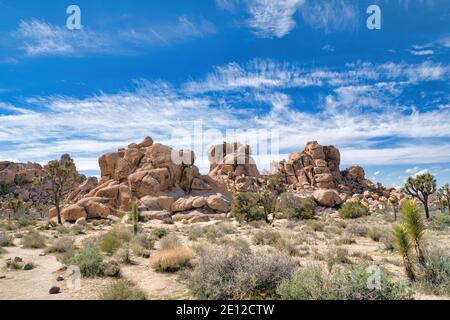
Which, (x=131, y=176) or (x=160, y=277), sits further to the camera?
(x=131, y=176)

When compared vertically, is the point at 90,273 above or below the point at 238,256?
below

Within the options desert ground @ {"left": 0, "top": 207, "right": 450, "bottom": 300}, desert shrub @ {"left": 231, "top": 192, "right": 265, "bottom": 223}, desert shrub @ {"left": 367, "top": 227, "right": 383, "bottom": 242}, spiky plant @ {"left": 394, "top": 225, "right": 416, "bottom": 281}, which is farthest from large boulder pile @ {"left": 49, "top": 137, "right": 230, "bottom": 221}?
spiky plant @ {"left": 394, "top": 225, "right": 416, "bottom": 281}

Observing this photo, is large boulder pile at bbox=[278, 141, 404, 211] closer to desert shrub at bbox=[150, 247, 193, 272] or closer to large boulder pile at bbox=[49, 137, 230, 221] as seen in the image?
large boulder pile at bbox=[49, 137, 230, 221]

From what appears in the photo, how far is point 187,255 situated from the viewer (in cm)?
1089

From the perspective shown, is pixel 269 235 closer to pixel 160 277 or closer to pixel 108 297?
pixel 160 277

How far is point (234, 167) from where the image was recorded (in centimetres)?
6212

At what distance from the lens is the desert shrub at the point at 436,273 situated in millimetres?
7441

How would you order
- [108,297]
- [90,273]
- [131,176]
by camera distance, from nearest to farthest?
[108,297], [90,273], [131,176]

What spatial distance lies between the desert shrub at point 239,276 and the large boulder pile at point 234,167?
157 feet

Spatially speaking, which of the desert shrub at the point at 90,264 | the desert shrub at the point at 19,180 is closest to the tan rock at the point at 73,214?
the desert shrub at the point at 90,264

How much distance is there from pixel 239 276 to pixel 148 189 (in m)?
38.1

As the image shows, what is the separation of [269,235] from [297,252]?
4.63 m
